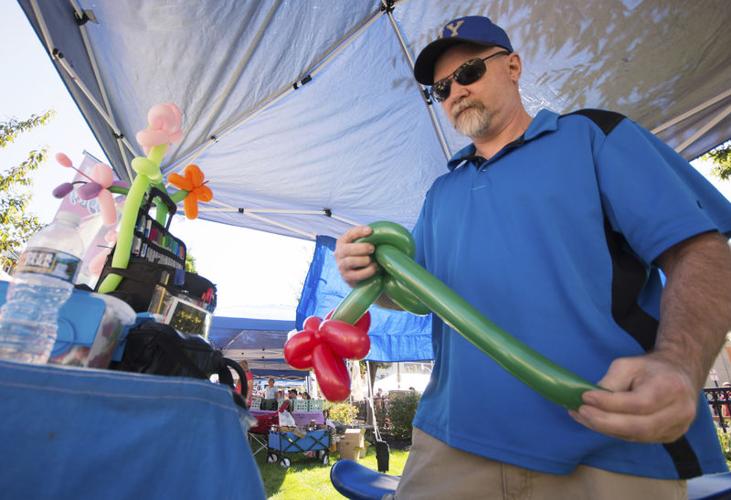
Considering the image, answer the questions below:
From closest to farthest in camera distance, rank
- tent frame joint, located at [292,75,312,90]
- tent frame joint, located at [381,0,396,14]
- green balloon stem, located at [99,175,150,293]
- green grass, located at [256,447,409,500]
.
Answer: green balloon stem, located at [99,175,150,293] < tent frame joint, located at [381,0,396,14] < tent frame joint, located at [292,75,312,90] < green grass, located at [256,447,409,500]

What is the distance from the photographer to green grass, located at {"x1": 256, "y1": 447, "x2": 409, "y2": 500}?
13.5 ft

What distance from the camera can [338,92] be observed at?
2.87 metres

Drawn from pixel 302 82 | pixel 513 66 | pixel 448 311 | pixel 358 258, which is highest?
pixel 302 82

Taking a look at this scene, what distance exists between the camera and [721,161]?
19.6ft

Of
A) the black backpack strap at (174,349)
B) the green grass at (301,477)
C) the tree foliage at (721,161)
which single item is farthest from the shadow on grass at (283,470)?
the tree foliage at (721,161)

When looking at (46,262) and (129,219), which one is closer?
(46,262)

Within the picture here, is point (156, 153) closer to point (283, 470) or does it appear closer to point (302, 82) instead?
point (302, 82)

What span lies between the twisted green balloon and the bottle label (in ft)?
1.51

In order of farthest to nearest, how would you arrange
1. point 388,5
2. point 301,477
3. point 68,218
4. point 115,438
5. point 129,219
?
point 301,477, point 388,5, point 129,219, point 68,218, point 115,438

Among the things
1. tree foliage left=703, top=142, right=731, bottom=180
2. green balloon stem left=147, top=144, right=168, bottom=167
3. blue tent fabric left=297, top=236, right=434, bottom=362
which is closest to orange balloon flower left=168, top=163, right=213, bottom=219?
green balloon stem left=147, top=144, right=168, bottom=167

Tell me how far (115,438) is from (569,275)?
81 centimetres

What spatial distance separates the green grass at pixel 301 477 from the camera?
4121mm

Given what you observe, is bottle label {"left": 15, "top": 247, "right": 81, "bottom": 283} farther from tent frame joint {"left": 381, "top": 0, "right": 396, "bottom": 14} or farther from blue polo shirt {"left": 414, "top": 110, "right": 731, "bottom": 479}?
tent frame joint {"left": 381, "top": 0, "right": 396, "bottom": 14}

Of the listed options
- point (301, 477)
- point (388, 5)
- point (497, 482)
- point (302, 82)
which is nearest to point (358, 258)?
point (497, 482)
